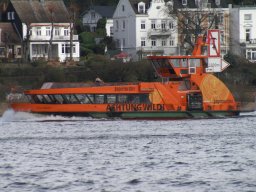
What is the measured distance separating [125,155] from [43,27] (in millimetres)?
70866

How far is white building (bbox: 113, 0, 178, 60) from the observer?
120 meters

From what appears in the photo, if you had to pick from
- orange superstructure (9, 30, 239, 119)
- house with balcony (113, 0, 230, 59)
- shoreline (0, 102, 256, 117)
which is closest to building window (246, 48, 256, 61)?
house with balcony (113, 0, 230, 59)

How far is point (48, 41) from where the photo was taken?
116750 millimetres

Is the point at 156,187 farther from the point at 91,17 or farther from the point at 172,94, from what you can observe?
the point at 91,17

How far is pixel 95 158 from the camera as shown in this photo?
151 ft

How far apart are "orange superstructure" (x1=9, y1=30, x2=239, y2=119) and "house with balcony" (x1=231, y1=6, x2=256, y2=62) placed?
4867 cm

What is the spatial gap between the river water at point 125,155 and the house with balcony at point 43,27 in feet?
155

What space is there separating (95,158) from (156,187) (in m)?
8.88

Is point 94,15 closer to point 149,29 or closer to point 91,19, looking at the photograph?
point 91,19

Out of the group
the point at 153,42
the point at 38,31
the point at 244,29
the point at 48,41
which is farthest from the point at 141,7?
the point at 38,31

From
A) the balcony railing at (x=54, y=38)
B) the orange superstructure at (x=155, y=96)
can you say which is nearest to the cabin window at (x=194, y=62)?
the orange superstructure at (x=155, y=96)

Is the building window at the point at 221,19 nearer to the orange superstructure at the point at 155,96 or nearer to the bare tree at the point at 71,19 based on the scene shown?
the bare tree at the point at 71,19

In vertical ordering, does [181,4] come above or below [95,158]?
above

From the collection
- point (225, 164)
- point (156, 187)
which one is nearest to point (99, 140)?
point (225, 164)
